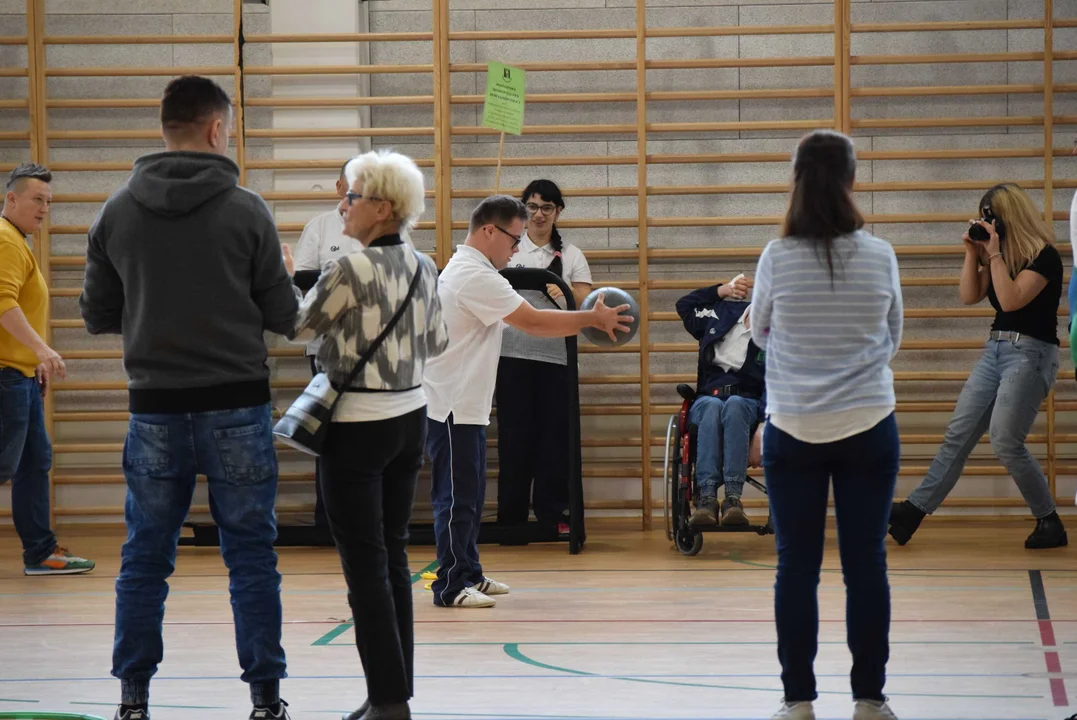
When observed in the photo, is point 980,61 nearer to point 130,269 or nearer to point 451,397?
point 451,397

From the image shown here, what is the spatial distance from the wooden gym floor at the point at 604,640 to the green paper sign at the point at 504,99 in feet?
6.25

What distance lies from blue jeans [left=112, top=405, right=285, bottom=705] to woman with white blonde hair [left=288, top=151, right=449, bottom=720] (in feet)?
0.53

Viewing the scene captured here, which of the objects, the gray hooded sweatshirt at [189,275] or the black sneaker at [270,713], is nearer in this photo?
the gray hooded sweatshirt at [189,275]

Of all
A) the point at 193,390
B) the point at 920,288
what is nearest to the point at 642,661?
A: the point at 193,390

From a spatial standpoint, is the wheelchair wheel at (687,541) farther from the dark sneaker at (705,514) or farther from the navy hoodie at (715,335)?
the navy hoodie at (715,335)

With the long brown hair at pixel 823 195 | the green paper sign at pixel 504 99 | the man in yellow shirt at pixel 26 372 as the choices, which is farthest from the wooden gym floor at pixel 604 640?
the green paper sign at pixel 504 99

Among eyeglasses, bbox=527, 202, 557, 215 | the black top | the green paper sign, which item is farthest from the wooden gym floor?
the green paper sign

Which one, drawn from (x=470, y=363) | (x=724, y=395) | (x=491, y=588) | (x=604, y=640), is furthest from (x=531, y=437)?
(x=604, y=640)

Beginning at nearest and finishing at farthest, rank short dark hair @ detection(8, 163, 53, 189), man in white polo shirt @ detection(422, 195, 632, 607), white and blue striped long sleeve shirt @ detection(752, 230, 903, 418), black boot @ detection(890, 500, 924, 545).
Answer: white and blue striped long sleeve shirt @ detection(752, 230, 903, 418), man in white polo shirt @ detection(422, 195, 632, 607), short dark hair @ detection(8, 163, 53, 189), black boot @ detection(890, 500, 924, 545)

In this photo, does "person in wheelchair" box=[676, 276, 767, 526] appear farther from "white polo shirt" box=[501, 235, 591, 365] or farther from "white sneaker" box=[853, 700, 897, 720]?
"white sneaker" box=[853, 700, 897, 720]

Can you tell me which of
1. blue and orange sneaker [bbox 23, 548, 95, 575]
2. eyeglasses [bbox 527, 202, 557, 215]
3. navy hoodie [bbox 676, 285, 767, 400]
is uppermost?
eyeglasses [bbox 527, 202, 557, 215]

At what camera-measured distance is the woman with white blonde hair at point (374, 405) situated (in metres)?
2.64

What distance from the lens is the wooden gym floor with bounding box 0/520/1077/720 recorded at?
2.99 m

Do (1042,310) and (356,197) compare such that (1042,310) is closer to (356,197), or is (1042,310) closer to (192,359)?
(356,197)
